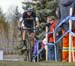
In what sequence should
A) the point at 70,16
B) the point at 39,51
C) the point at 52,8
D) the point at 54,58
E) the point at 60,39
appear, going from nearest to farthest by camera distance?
the point at 70,16 → the point at 60,39 → the point at 54,58 → the point at 39,51 → the point at 52,8

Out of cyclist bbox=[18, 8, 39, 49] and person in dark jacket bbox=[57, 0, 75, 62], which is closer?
person in dark jacket bbox=[57, 0, 75, 62]

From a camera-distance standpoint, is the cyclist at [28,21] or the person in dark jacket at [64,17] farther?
the cyclist at [28,21]

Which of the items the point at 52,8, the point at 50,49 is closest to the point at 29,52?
the point at 50,49

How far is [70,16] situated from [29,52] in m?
2.22

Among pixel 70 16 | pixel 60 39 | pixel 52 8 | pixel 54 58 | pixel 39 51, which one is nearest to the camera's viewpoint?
pixel 70 16

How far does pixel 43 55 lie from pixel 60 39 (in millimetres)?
3430

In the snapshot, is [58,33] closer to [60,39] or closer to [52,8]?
[60,39]

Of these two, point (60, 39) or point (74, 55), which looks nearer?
point (74, 55)

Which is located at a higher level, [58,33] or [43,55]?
[58,33]

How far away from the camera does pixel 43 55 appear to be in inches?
610

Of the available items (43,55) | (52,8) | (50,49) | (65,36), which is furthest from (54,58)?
(52,8)

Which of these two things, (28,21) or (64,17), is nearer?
(64,17)

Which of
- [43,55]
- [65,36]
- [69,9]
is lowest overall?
[43,55]

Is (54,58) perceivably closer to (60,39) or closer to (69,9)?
(60,39)
